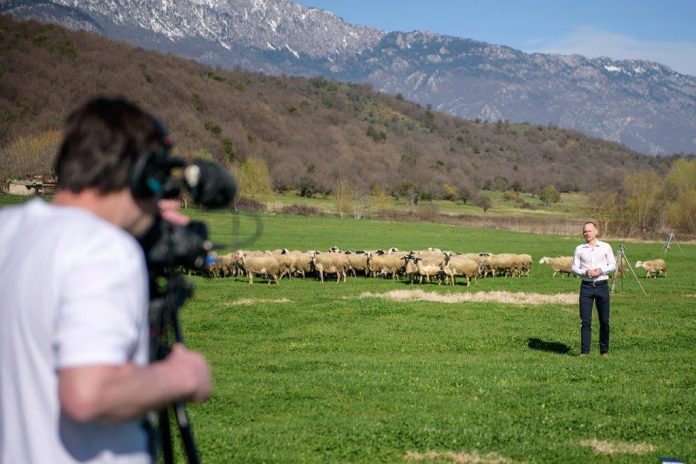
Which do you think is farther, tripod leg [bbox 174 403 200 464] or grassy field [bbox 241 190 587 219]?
grassy field [bbox 241 190 587 219]

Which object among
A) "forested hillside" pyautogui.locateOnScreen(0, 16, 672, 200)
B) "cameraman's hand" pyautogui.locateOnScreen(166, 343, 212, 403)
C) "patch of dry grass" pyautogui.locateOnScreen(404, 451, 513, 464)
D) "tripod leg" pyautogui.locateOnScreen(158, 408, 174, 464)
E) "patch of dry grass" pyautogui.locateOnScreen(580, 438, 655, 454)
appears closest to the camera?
"cameraman's hand" pyautogui.locateOnScreen(166, 343, 212, 403)

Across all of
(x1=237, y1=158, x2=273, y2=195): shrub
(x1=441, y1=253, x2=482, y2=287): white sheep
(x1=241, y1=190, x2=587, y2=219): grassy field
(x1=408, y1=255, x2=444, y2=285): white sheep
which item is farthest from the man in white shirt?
(x1=237, y1=158, x2=273, y2=195): shrub

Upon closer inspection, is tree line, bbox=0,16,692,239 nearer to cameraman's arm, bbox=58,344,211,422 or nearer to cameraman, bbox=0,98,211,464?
cameraman, bbox=0,98,211,464

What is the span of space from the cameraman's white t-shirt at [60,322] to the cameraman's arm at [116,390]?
5cm

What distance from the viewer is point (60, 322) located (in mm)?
2777

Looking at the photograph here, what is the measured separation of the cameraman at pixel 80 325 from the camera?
275cm

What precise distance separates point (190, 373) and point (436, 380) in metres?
10.2

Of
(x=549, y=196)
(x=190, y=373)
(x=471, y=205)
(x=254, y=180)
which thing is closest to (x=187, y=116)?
(x=254, y=180)

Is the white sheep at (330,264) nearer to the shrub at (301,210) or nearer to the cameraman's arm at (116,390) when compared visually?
the cameraman's arm at (116,390)

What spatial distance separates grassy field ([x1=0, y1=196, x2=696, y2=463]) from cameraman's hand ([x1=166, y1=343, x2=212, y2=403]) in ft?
2.56

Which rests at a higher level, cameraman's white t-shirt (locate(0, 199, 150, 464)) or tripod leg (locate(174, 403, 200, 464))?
cameraman's white t-shirt (locate(0, 199, 150, 464))

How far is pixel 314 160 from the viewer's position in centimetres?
18062

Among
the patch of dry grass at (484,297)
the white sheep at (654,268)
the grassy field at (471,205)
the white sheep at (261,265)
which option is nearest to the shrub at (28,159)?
the grassy field at (471,205)

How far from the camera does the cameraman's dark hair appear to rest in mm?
3045
